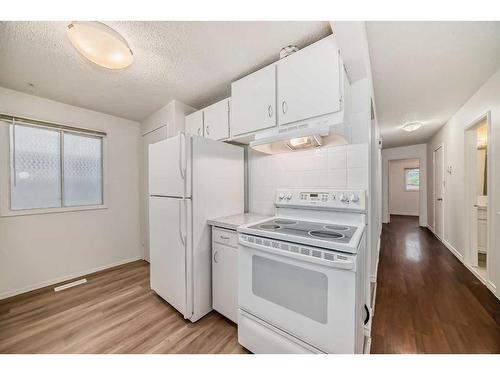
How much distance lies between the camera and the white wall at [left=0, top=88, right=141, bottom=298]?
6.95ft

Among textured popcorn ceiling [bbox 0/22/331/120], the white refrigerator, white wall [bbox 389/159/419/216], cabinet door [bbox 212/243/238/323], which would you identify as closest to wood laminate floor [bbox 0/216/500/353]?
cabinet door [bbox 212/243/238/323]

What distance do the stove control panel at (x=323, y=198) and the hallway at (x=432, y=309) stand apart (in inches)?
41.6

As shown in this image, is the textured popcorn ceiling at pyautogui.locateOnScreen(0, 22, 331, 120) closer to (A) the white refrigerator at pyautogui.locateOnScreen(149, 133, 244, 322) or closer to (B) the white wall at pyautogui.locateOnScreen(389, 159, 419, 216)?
(A) the white refrigerator at pyautogui.locateOnScreen(149, 133, 244, 322)

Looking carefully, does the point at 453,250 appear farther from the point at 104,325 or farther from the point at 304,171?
the point at 104,325

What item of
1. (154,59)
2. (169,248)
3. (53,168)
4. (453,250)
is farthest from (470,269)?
(53,168)

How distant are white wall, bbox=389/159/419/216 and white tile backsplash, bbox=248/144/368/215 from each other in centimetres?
756

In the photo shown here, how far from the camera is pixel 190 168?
1.60m

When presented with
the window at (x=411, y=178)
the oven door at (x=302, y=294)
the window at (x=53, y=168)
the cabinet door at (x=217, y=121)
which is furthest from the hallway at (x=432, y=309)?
the window at (x=411, y=178)

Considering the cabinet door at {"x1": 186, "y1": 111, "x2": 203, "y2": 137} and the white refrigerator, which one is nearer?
the white refrigerator

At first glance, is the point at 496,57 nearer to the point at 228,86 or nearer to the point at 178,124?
the point at 228,86

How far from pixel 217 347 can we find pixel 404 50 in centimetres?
279

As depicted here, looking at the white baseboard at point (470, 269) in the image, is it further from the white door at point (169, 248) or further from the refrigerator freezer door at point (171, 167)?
the refrigerator freezer door at point (171, 167)

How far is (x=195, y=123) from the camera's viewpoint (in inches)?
90.3

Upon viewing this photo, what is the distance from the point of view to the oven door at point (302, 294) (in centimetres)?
92
